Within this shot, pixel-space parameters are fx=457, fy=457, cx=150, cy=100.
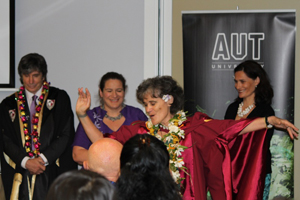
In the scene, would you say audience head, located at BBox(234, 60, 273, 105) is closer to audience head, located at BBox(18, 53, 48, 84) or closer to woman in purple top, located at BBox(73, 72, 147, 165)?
woman in purple top, located at BBox(73, 72, 147, 165)

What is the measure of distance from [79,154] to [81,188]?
232 cm

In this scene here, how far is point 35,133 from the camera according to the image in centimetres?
366

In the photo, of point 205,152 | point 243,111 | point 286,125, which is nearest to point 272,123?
point 286,125

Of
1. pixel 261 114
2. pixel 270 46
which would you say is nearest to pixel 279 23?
pixel 270 46

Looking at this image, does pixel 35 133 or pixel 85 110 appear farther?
pixel 35 133

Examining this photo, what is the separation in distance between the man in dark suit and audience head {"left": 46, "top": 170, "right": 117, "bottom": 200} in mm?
2556

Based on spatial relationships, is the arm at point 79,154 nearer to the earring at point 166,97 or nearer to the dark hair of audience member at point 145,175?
the earring at point 166,97

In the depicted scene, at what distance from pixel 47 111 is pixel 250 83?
1737 mm

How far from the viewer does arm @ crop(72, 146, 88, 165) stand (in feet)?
10.8

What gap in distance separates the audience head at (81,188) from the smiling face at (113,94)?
99.4 inches

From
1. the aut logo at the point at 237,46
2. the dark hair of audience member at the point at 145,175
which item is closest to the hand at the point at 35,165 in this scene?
the aut logo at the point at 237,46

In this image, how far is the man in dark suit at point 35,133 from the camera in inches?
143

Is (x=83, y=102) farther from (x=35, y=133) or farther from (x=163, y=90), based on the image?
(x=35, y=133)

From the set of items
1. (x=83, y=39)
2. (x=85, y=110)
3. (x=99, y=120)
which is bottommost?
(x=99, y=120)
